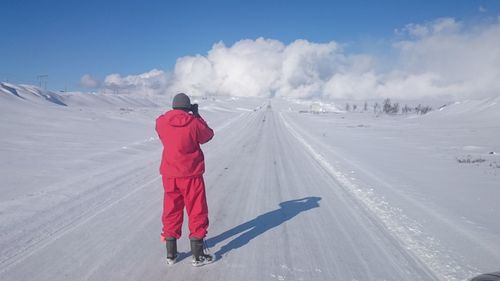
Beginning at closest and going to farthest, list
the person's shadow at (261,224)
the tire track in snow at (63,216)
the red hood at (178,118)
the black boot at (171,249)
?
the red hood at (178,118) → the black boot at (171,249) → the tire track in snow at (63,216) → the person's shadow at (261,224)

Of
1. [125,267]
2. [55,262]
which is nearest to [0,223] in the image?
[55,262]

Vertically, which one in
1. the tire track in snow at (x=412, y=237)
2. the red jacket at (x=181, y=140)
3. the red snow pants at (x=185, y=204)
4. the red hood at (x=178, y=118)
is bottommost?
the tire track in snow at (x=412, y=237)

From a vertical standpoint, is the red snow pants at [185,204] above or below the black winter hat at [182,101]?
below

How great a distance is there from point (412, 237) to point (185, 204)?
3.12 metres

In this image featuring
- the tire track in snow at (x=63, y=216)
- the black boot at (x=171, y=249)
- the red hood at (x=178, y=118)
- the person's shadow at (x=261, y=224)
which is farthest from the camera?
the person's shadow at (x=261, y=224)

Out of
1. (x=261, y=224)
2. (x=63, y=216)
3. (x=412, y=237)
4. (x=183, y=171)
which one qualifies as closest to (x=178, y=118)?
(x=183, y=171)

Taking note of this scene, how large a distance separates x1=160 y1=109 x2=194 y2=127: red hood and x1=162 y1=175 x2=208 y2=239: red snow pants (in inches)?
23.0

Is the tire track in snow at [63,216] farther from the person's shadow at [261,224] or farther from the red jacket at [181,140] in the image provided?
the person's shadow at [261,224]

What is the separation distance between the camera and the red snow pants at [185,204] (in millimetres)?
4183

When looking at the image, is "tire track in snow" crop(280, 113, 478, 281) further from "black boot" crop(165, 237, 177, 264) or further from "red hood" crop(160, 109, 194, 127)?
"red hood" crop(160, 109, 194, 127)

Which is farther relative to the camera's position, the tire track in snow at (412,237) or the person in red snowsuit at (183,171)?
the tire track in snow at (412,237)

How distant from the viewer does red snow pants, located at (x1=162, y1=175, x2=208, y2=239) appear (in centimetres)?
418

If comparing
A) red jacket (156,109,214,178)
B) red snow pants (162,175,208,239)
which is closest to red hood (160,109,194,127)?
red jacket (156,109,214,178)

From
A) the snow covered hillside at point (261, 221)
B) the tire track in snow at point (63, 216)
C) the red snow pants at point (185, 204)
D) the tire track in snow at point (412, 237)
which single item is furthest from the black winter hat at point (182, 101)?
the tire track in snow at point (412, 237)
